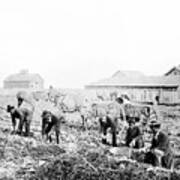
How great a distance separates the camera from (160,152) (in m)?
7.78

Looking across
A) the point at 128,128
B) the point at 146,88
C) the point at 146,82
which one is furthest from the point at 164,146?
the point at 146,82

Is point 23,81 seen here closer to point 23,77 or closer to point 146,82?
point 23,77

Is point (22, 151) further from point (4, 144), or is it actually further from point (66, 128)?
point (66, 128)

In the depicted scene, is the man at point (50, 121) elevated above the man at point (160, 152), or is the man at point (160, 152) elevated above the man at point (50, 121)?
the man at point (50, 121)

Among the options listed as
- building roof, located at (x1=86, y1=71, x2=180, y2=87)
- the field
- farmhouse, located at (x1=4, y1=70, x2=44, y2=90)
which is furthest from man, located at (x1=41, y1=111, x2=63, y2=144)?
farmhouse, located at (x1=4, y1=70, x2=44, y2=90)

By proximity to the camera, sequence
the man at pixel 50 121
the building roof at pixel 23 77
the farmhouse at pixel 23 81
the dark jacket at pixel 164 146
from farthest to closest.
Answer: the building roof at pixel 23 77 < the farmhouse at pixel 23 81 < the man at pixel 50 121 < the dark jacket at pixel 164 146

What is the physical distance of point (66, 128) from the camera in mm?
14203

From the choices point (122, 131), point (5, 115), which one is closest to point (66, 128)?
point (122, 131)

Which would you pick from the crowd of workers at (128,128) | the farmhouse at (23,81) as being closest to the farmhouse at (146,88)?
the crowd of workers at (128,128)

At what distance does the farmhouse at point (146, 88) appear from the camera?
83.1 feet

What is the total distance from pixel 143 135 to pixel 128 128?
593 mm

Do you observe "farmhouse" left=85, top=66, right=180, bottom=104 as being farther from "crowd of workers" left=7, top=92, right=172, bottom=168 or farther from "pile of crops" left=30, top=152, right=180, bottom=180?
"pile of crops" left=30, top=152, right=180, bottom=180

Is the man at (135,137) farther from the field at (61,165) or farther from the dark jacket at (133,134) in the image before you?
the field at (61,165)

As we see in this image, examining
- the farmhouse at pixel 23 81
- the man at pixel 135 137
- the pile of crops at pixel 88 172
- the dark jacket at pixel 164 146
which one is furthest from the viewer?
the farmhouse at pixel 23 81
